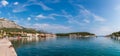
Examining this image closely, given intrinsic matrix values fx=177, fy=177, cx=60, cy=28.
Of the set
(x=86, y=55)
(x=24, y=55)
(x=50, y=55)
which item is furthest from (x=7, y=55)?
(x=86, y=55)

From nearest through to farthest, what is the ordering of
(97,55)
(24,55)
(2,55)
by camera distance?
→ (2,55) → (24,55) → (97,55)

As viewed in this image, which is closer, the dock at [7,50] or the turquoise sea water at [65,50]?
the dock at [7,50]

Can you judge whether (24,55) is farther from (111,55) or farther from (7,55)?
(111,55)

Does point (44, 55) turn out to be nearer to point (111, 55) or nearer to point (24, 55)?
point (24, 55)

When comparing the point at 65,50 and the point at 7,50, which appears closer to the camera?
the point at 7,50

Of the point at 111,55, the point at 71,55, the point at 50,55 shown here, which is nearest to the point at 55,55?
the point at 50,55

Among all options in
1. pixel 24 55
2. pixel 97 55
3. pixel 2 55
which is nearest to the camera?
pixel 2 55

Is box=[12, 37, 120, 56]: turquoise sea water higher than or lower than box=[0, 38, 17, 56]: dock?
lower

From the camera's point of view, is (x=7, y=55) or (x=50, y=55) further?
(x=50, y=55)

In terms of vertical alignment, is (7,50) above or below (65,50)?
above

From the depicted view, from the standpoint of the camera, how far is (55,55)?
59969 millimetres

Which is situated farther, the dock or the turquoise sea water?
the turquoise sea water

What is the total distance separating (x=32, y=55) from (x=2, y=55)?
62.0 feet

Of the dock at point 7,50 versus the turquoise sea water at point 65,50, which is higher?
the dock at point 7,50
